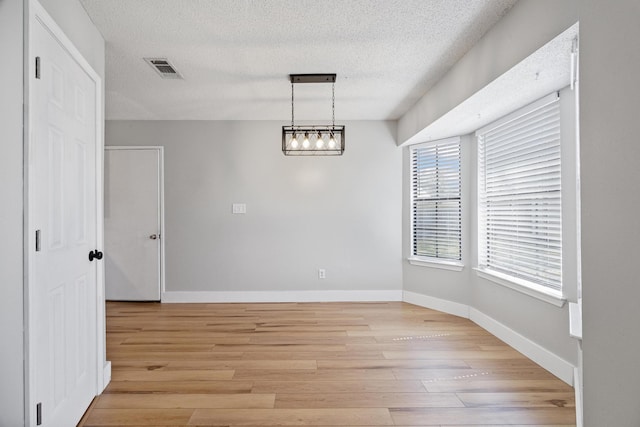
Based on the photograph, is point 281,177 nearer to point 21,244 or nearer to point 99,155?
point 99,155

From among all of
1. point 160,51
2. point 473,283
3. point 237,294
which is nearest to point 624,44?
point 160,51

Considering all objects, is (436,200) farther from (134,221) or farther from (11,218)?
(11,218)

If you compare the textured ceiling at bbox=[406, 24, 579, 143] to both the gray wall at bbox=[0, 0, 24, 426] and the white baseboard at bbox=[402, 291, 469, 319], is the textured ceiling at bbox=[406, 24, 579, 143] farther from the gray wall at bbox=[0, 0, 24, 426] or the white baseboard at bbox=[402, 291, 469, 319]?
the gray wall at bbox=[0, 0, 24, 426]

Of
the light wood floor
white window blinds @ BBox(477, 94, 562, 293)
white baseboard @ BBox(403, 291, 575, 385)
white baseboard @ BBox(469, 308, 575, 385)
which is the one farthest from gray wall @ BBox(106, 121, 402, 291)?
white baseboard @ BBox(469, 308, 575, 385)

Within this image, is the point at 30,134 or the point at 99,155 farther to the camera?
the point at 99,155

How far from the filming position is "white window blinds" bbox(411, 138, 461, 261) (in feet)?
14.3

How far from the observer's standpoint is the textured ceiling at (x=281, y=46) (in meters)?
2.27

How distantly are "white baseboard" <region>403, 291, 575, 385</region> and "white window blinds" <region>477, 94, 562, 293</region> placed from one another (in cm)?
49

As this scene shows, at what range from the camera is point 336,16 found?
2.35 metres

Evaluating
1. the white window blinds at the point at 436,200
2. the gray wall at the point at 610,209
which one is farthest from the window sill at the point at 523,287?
the gray wall at the point at 610,209

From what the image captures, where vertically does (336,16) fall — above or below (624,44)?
above

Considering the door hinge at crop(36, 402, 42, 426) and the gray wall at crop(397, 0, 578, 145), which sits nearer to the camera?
the door hinge at crop(36, 402, 42, 426)

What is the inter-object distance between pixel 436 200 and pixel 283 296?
2303 millimetres

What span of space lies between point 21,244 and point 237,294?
3.42 meters
